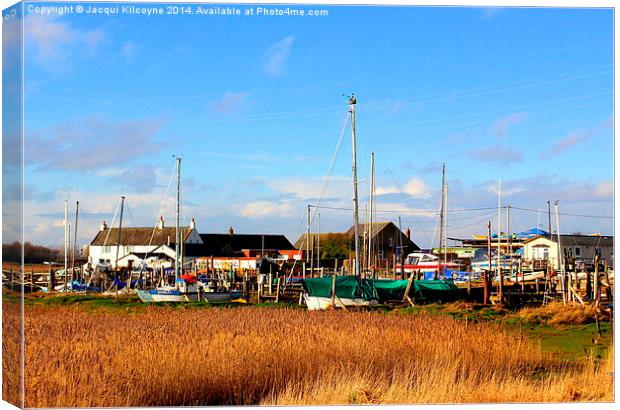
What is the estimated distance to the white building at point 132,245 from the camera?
35375mm

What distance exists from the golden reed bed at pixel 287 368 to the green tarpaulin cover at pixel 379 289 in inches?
519

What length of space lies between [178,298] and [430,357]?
2130 cm

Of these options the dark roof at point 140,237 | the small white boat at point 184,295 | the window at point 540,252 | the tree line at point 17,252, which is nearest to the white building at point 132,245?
the dark roof at point 140,237

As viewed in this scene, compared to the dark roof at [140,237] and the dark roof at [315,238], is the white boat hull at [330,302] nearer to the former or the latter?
the dark roof at [315,238]

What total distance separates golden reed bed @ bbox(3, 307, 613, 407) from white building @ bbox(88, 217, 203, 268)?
21.1m

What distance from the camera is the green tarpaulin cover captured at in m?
25.2

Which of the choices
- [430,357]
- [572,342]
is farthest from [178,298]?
[430,357]

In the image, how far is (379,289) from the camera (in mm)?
25922

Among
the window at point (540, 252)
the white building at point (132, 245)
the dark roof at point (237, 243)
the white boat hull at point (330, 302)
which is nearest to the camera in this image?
the dark roof at point (237, 243)

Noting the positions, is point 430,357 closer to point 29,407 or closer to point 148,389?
point 148,389

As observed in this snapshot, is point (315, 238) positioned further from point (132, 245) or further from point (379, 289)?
point (132, 245)

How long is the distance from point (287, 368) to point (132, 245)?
28.7 meters

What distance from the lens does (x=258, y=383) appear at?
9.76 metres

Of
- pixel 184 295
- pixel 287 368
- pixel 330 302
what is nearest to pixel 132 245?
pixel 184 295
